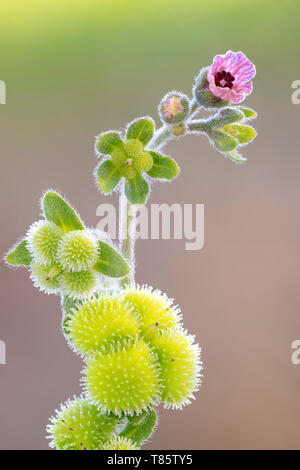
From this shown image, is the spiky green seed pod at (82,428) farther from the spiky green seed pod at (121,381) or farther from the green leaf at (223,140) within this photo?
the green leaf at (223,140)

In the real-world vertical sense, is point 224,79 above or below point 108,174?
above

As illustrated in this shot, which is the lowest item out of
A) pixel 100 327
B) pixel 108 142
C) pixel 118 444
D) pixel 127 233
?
pixel 118 444

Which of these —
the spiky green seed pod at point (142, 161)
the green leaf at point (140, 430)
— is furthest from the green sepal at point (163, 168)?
the green leaf at point (140, 430)

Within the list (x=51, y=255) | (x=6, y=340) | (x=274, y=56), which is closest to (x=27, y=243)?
(x=51, y=255)

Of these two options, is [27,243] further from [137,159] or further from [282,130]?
[282,130]

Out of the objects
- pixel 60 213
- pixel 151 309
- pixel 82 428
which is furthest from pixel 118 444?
pixel 60 213

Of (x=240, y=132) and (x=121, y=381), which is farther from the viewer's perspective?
Answer: (x=240, y=132)

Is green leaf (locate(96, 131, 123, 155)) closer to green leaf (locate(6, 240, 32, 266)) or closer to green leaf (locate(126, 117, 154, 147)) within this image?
green leaf (locate(126, 117, 154, 147))

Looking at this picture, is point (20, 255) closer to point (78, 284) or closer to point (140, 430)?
point (78, 284)
